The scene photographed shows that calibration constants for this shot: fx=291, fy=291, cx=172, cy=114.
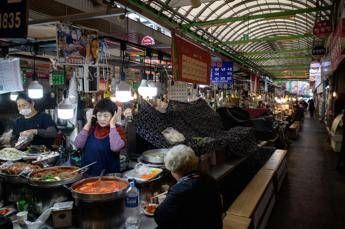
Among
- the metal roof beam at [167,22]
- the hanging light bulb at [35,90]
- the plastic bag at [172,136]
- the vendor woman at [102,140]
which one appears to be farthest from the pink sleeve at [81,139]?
the hanging light bulb at [35,90]

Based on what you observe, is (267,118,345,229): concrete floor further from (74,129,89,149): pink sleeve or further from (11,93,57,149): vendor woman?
(11,93,57,149): vendor woman

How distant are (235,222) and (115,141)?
2260mm

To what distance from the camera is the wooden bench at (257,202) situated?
15.8ft

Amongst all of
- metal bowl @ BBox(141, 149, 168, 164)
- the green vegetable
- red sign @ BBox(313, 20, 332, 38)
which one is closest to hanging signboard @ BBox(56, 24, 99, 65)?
metal bowl @ BBox(141, 149, 168, 164)

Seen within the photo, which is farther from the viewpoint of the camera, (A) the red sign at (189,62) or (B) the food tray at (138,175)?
(A) the red sign at (189,62)

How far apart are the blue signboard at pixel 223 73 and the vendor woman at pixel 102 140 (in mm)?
9999

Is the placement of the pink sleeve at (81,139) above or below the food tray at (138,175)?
above

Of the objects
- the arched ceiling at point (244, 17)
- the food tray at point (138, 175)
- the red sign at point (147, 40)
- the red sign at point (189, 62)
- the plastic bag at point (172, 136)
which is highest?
the arched ceiling at point (244, 17)

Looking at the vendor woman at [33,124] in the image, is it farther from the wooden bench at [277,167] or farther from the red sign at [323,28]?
the red sign at [323,28]

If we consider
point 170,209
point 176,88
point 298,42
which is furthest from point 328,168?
point 298,42

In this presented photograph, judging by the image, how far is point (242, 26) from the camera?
50.6ft

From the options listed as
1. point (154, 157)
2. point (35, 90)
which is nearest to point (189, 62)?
point (154, 157)

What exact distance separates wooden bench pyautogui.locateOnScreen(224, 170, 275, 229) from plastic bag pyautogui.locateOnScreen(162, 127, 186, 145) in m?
1.47

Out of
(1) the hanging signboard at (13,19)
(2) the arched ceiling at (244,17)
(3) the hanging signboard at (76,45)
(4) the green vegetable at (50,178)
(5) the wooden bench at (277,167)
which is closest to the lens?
(4) the green vegetable at (50,178)
